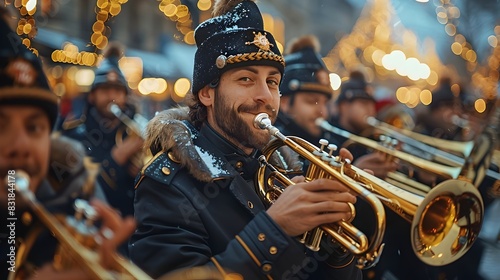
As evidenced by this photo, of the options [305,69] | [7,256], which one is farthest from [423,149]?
[7,256]

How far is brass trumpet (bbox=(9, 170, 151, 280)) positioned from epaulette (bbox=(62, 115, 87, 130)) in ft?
2.07

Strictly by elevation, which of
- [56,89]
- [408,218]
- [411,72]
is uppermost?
[56,89]

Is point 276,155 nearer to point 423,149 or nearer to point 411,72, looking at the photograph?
point 423,149

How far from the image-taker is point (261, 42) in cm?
225

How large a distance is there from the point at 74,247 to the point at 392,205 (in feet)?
4.42

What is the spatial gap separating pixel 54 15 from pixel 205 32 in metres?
0.62

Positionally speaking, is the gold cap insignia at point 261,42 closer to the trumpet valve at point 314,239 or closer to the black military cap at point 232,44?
the black military cap at point 232,44

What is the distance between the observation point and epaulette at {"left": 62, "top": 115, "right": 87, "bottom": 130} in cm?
249

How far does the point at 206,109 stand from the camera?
242 cm

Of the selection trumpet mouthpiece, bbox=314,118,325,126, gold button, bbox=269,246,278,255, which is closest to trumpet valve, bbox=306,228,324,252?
gold button, bbox=269,246,278,255

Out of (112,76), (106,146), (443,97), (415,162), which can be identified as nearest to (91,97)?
(112,76)

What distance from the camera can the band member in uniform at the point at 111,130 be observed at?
285cm

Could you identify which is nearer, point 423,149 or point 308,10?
point 308,10

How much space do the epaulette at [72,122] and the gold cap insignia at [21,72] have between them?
58 centimetres
